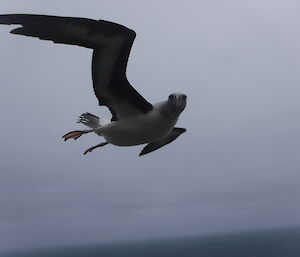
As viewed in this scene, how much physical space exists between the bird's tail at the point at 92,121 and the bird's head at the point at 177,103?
2.73m

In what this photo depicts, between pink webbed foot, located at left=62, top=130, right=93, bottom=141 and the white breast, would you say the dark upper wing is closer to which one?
pink webbed foot, located at left=62, top=130, right=93, bottom=141

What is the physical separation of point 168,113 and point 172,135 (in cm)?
346

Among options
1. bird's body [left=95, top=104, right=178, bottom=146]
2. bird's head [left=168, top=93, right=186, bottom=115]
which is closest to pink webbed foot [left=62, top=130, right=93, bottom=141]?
bird's body [left=95, top=104, right=178, bottom=146]

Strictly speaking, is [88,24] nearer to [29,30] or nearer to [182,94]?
[29,30]

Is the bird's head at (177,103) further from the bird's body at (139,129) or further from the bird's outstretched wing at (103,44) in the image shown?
the bird's outstretched wing at (103,44)

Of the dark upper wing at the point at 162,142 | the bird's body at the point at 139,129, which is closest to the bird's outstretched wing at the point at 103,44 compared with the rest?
the bird's body at the point at 139,129

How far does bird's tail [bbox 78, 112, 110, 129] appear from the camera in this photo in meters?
11.8

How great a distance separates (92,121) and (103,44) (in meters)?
2.37

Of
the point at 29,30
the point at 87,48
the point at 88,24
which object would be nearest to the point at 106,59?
the point at 87,48

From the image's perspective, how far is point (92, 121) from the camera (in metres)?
12.0

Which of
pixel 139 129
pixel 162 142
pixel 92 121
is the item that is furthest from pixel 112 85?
pixel 162 142

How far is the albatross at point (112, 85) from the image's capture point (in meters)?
8.68

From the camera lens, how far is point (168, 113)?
962cm

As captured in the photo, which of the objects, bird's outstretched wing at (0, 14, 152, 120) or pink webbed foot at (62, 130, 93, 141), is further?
pink webbed foot at (62, 130, 93, 141)
